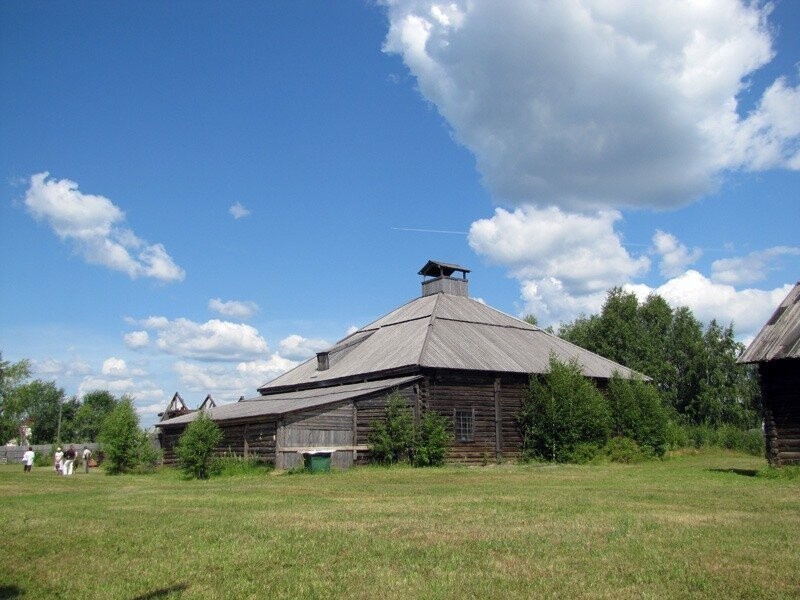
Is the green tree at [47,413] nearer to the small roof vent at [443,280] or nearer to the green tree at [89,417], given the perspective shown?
the green tree at [89,417]

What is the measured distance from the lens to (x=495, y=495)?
17.9 m

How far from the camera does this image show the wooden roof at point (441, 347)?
3597cm

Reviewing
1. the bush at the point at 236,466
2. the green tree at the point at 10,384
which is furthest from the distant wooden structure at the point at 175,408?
the bush at the point at 236,466

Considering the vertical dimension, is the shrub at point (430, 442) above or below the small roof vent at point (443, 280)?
below

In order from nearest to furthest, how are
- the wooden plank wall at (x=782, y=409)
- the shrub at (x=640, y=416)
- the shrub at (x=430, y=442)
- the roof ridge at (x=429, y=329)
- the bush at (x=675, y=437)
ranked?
the wooden plank wall at (x=782, y=409)
the shrub at (x=430, y=442)
the roof ridge at (x=429, y=329)
the shrub at (x=640, y=416)
the bush at (x=675, y=437)

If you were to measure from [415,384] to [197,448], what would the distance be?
10153mm

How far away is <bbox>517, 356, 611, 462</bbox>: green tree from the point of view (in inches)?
1414

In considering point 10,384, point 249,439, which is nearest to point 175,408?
point 10,384

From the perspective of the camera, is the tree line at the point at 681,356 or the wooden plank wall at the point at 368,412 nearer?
the wooden plank wall at the point at 368,412

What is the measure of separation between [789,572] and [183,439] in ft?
81.3

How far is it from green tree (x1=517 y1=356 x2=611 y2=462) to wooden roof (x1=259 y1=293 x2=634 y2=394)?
157 cm

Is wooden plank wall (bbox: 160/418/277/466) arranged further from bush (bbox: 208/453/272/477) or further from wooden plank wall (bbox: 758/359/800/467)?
wooden plank wall (bbox: 758/359/800/467)

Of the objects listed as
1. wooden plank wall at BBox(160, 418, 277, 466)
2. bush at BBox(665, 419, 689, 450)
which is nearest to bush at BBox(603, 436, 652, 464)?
bush at BBox(665, 419, 689, 450)

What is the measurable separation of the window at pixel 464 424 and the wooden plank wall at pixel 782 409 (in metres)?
13.6
